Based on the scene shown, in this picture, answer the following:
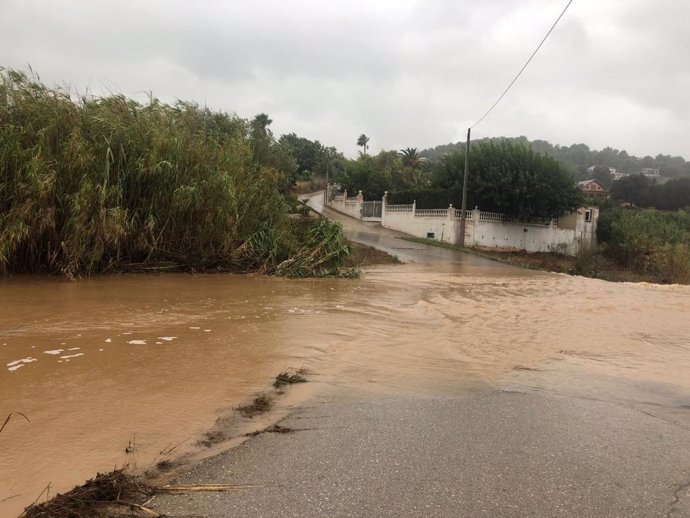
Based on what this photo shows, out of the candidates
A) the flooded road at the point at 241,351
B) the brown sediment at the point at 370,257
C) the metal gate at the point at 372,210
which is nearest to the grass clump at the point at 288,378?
the flooded road at the point at 241,351

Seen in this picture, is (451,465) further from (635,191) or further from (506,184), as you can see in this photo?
(635,191)

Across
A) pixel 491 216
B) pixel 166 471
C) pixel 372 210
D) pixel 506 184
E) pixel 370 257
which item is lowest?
pixel 166 471

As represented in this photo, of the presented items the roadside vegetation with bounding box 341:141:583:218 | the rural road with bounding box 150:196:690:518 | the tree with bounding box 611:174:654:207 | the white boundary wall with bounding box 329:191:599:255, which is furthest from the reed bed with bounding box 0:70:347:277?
the tree with bounding box 611:174:654:207

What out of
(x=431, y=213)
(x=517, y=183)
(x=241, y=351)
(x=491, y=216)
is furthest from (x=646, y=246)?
(x=241, y=351)

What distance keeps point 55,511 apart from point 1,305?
6538 millimetres

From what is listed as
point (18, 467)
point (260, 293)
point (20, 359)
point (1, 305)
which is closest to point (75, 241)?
point (1, 305)

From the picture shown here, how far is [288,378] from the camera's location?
4918mm

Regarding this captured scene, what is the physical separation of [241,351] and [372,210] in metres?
35.3

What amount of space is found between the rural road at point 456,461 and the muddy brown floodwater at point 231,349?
1.72ft

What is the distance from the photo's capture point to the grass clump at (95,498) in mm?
2545

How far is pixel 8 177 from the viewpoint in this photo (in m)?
10.2

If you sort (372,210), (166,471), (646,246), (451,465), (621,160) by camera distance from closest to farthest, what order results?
(166,471)
(451,465)
(646,246)
(372,210)
(621,160)

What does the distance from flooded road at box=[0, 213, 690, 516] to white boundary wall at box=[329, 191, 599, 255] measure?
20.9m

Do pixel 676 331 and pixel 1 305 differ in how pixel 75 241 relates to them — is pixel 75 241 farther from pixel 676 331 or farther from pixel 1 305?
pixel 676 331
